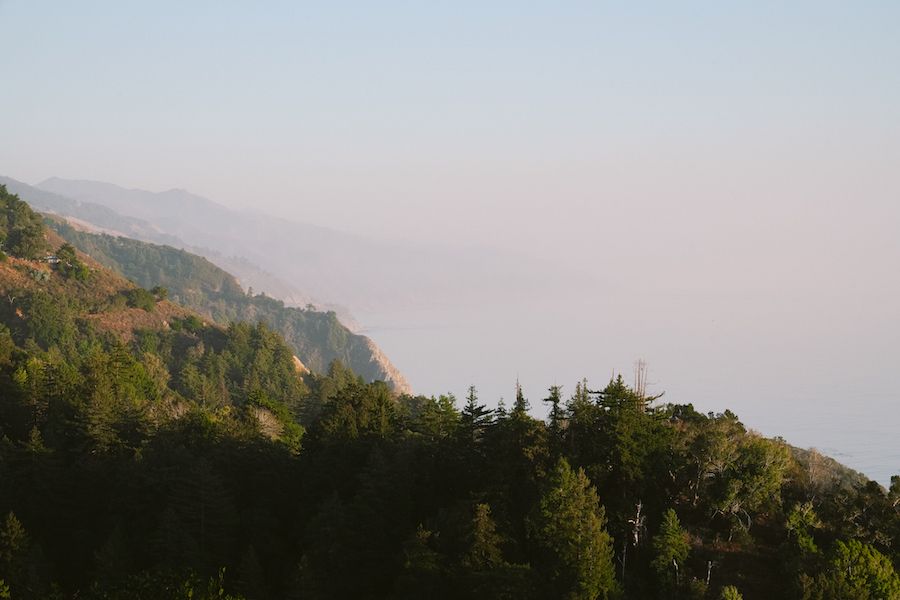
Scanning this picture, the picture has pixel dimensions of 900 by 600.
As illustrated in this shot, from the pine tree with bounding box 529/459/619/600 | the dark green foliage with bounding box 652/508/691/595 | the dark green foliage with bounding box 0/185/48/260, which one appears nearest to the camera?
the pine tree with bounding box 529/459/619/600

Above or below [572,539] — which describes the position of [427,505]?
below

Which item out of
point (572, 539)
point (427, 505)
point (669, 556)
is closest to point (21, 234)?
point (427, 505)

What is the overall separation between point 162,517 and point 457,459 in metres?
20.5

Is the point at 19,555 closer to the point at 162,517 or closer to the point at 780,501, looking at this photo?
the point at 162,517

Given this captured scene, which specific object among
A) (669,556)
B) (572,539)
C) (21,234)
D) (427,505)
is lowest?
(427,505)

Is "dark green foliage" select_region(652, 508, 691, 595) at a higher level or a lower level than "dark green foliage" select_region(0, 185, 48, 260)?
lower

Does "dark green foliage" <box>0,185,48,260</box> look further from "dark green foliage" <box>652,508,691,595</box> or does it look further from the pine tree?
"dark green foliage" <box>652,508,691,595</box>

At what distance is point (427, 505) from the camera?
50.2 metres

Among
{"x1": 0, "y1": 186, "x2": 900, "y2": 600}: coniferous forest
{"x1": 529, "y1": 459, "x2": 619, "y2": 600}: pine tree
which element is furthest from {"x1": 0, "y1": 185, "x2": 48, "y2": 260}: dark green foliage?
{"x1": 529, "y1": 459, "x2": 619, "y2": 600}: pine tree

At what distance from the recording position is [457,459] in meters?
51.6

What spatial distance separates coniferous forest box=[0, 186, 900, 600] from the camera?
38.9 meters

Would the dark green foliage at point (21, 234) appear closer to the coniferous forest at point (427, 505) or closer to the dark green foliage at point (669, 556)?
the coniferous forest at point (427, 505)

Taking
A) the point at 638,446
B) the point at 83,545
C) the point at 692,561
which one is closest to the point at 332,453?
the point at 83,545

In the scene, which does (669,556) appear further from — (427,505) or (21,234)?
(21,234)
